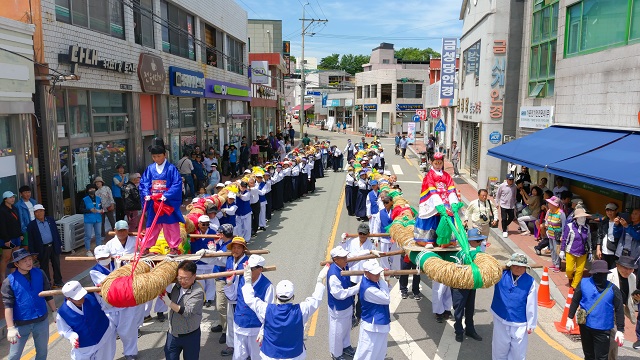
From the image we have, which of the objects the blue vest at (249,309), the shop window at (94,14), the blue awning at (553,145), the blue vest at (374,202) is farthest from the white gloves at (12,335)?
the blue awning at (553,145)

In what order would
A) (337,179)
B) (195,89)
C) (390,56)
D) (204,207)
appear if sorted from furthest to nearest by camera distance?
(390,56) → (337,179) → (195,89) → (204,207)

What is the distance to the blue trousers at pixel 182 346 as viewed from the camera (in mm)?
5934

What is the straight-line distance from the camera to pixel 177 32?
20.7m

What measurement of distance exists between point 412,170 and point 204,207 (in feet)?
66.3

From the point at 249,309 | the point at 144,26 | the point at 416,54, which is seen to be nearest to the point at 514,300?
the point at 249,309

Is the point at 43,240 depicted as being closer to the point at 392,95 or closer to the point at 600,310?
the point at 600,310

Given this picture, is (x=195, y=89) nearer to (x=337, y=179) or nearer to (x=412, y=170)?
(x=337, y=179)

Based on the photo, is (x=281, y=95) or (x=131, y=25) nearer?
(x=131, y=25)

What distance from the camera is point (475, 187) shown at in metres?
21.8

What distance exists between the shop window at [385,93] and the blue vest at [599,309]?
55869 millimetres

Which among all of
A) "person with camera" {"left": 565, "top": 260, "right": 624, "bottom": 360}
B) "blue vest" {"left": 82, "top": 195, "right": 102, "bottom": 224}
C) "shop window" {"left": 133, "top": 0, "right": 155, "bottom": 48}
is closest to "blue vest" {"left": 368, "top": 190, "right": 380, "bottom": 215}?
"person with camera" {"left": 565, "top": 260, "right": 624, "bottom": 360}

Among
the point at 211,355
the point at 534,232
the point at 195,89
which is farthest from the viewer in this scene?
the point at 195,89

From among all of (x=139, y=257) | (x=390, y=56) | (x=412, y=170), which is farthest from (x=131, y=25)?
(x=390, y=56)

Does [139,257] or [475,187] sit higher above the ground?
[139,257]
